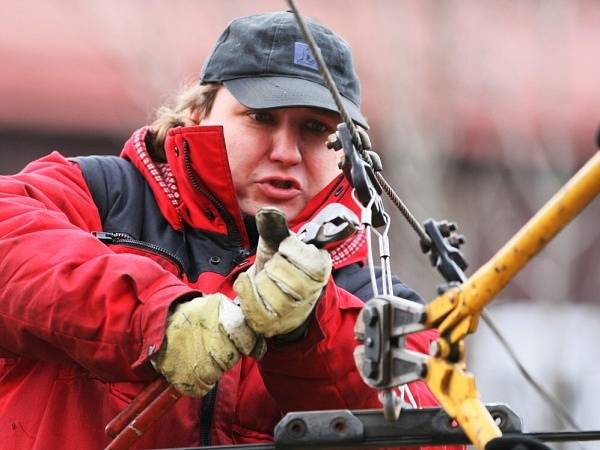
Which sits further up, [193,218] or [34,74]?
[193,218]

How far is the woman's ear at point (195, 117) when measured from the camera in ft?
11.4

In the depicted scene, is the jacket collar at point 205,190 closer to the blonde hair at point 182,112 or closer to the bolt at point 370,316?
the blonde hair at point 182,112

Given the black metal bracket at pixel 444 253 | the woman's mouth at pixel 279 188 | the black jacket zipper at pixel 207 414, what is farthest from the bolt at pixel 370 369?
the woman's mouth at pixel 279 188

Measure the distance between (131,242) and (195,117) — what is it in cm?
48

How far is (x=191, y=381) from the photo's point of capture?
107 inches

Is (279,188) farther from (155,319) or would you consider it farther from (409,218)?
(155,319)

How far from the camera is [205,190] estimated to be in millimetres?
3244

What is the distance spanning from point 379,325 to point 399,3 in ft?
25.6

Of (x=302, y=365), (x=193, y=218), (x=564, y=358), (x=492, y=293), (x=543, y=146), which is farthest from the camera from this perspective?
(x=543, y=146)

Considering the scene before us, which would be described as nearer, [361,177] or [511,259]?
[511,259]

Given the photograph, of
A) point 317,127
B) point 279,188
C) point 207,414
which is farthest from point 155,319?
point 317,127

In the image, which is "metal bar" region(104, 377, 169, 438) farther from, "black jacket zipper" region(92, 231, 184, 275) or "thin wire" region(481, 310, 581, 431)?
"thin wire" region(481, 310, 581, 431)

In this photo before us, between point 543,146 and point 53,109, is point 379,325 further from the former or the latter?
point 53,109

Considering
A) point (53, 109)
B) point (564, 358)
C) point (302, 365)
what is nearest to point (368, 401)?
point (302, 365)
